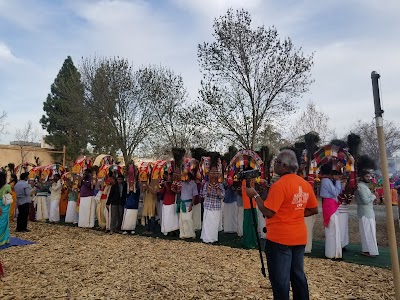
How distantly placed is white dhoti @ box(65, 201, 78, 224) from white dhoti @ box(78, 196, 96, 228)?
44.3 inches

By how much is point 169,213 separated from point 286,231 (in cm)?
700

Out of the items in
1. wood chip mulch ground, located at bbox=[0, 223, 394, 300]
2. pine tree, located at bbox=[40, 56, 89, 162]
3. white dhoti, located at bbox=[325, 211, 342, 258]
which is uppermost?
pine tree, located at bbox=[40, 56, 89, 162]

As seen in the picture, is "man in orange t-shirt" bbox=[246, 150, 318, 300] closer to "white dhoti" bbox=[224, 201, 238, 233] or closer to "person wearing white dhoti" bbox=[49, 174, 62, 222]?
"white dhoti" bbox=[224, 201, 238, 233]

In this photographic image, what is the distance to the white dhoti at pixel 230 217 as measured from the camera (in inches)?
427

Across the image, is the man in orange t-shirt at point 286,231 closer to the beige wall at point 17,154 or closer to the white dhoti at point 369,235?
the white dhoti at point 369,235

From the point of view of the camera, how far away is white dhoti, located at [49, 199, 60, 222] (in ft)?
44.2

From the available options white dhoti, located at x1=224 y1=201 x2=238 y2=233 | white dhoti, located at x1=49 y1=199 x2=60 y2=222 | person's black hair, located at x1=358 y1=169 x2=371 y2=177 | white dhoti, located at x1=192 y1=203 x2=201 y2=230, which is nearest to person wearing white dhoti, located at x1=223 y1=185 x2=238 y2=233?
white dhoti, located at x1=224 y1=201 x2=238 y2=233

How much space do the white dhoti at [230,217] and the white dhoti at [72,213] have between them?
566cm

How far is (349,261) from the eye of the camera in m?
7.12

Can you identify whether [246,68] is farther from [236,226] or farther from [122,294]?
[122,294]

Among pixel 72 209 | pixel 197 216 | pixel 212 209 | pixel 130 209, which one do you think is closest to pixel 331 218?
pixel 212 209

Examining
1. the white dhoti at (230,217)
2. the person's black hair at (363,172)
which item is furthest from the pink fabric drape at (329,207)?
the white dhoti at (230,217)

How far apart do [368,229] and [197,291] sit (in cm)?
432

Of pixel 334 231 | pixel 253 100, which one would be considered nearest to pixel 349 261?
pixel 334 231
